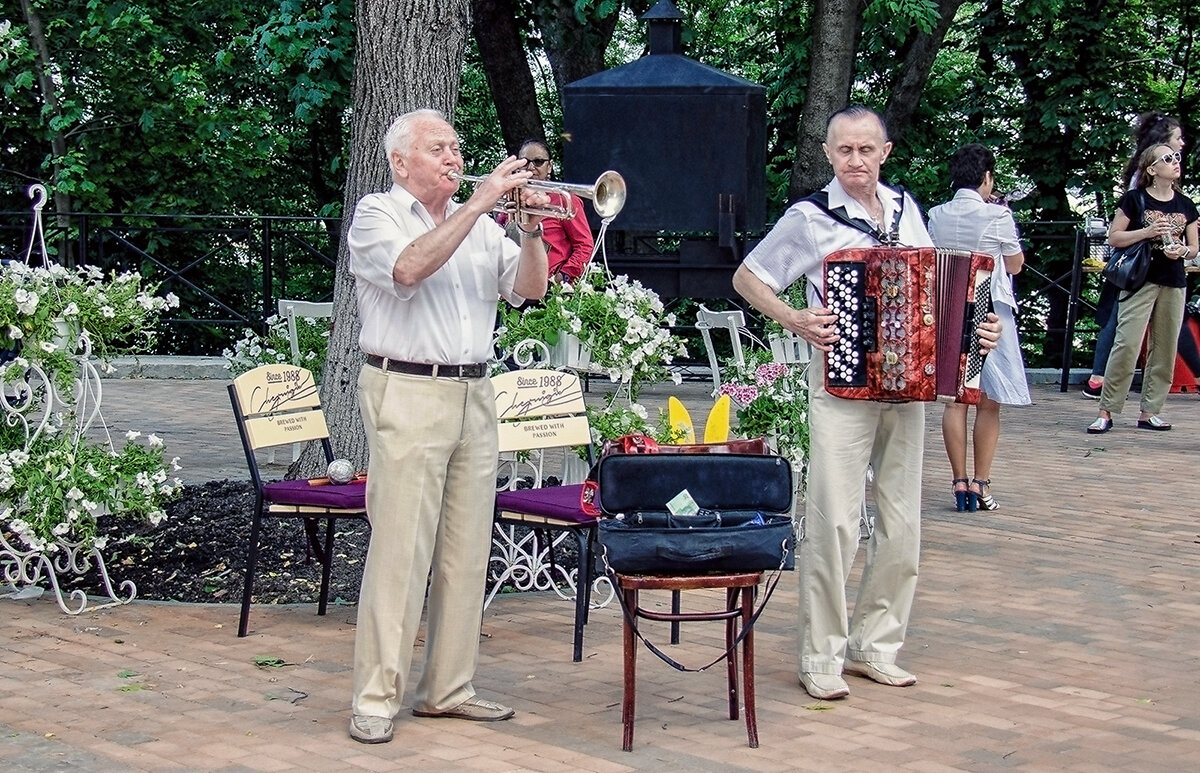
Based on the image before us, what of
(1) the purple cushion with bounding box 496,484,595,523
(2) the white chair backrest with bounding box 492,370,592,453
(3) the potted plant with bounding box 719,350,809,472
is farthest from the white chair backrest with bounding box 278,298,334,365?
(1) the purple cushion with bounding box 496,484,595,523

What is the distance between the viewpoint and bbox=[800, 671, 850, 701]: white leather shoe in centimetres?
543

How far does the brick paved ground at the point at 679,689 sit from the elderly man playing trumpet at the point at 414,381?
1.16ft

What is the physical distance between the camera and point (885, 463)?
221 inches

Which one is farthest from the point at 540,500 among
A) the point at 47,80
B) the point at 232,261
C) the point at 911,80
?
the point at 47,80

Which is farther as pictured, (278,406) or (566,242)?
(566,242)

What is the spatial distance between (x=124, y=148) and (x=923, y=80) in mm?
8696

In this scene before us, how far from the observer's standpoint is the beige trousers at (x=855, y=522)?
547 centimetres

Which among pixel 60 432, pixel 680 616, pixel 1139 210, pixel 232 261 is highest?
pixel 1139 210

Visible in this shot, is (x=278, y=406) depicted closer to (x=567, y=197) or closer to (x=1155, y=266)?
(x=567, y=197)

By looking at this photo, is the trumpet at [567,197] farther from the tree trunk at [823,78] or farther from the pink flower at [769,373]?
the tree trunk at [823,78]

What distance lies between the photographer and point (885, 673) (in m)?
5.66

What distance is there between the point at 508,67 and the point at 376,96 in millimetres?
7834

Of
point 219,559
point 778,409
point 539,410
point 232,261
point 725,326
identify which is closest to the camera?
point 539,410

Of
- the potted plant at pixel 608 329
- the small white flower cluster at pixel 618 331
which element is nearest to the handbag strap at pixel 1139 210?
the potted plant at pixel 608 329
